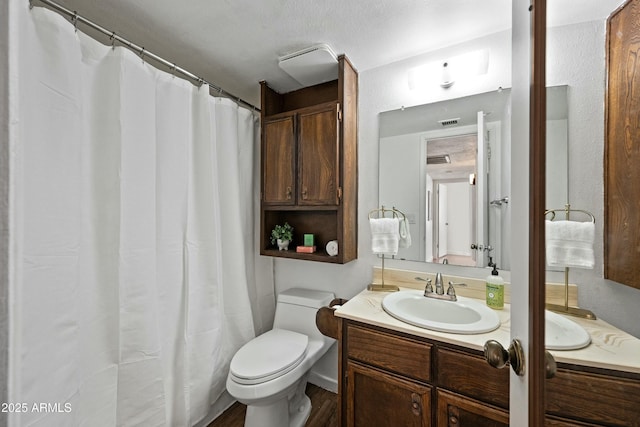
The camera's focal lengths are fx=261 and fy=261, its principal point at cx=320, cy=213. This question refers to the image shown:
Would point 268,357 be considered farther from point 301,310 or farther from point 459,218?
point 459,218

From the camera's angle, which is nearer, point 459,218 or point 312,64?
point 459,218

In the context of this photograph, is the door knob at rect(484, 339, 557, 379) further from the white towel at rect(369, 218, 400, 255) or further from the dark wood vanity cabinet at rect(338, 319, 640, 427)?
the white towel at rect(369, 218, 400, 255)

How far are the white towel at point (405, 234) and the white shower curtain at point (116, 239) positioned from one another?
1106 mm

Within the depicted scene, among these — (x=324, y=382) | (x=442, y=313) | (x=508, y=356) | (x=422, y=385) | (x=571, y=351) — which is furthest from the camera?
(x=324, y=382)

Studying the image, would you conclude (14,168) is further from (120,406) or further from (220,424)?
(220,424)

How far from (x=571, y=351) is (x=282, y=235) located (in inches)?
63.3

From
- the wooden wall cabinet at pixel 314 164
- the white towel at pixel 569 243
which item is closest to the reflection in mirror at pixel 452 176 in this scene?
the wooden wall cabinet at pixel 314 164

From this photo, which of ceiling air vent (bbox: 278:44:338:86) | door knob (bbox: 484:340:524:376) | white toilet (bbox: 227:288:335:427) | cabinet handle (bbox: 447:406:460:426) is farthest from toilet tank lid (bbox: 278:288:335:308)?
ceiling air vent (bbox: 278:44:338:86)

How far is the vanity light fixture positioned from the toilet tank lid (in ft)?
4.82

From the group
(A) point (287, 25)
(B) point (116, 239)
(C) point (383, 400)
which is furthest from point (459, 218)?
(B) point (116, 239)

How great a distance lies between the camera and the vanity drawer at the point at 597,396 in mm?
485

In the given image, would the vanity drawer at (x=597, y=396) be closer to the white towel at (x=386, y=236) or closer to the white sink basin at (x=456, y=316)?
the white sink basin at (x=456, y=316)

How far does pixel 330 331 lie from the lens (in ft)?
4.72

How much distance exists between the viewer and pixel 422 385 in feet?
3.52
